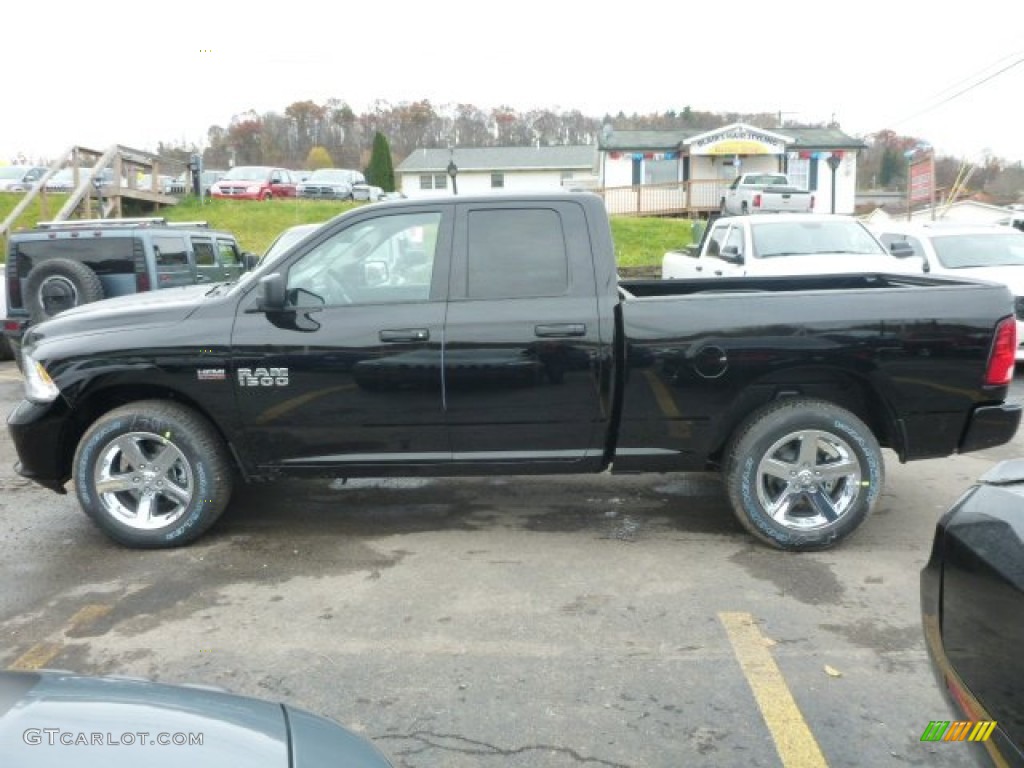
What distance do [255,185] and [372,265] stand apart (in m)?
29.9

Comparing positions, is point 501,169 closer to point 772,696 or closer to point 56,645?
point 56,645

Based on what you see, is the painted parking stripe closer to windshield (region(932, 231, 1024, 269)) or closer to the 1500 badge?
the 1500 badge

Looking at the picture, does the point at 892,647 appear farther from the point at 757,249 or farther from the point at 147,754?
the point at 757,249

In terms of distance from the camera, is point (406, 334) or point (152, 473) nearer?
point (406, 334)

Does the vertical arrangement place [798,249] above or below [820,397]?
above

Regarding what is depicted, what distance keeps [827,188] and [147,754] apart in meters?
44.2

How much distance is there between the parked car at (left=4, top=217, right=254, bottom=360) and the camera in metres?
9.81

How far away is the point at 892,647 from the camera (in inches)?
150

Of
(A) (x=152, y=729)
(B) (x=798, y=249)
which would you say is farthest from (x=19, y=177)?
(A) (x=152, y=729)

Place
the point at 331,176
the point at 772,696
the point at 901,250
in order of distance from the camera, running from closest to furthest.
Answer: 1. the point at 772,696
2. the point at 901,250
3. the point at 331,176

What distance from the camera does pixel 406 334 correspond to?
15.8 ft

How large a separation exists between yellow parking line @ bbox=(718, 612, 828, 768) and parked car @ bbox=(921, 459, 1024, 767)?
28.2 inches

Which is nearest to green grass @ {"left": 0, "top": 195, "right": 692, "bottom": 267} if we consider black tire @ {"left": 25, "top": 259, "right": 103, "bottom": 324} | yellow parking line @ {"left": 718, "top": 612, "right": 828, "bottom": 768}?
black tire @ {"left": 25, "top": 259, "right": 103, "bottom": 324}

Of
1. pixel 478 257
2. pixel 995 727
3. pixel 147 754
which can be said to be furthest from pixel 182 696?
pixel 478 257
